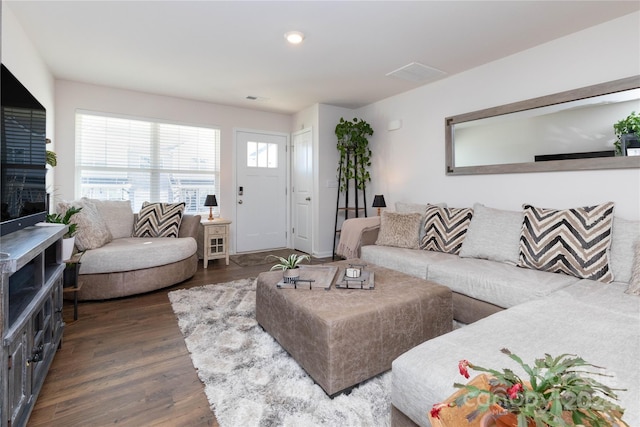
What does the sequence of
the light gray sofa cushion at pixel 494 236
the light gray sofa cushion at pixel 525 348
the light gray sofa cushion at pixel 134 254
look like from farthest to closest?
the light gray sofa cushion at pixel 134 254, the light gray sofa cushion at pixel 494 236, the light gray sofa cushion at pixel 525 348

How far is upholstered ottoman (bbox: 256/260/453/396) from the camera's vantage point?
149 centimetres

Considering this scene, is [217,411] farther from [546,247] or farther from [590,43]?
[590,43]

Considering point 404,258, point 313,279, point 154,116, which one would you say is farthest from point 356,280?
point 154,116

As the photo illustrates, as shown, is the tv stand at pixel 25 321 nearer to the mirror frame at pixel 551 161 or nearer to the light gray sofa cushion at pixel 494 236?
the light gray sofa cushion at pixel 494 236

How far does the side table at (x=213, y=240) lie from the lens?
408 cm

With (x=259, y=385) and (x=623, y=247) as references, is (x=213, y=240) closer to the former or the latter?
(x=259, y=385)

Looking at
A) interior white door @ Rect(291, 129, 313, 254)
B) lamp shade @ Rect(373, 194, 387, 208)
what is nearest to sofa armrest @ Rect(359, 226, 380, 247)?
lamp shade @ Rect(373, 194, 387, 208)

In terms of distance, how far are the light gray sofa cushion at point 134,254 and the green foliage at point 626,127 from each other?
154 inches

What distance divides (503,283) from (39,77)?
14.4 ft

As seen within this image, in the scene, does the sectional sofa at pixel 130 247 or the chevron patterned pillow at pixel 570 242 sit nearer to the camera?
the chevron patterned pillow at pixel 570 242

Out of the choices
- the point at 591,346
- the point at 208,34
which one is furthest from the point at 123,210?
the point at 591,346

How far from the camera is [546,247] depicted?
7.36 feet

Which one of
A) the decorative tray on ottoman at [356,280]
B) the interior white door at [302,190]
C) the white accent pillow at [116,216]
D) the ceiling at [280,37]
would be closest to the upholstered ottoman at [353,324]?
the decorative tray on ottoman at [356,280]

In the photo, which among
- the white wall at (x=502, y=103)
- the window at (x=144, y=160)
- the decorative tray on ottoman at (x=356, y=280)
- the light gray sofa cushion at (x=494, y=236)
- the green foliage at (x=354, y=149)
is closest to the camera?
the decorative tray on ottoman at (x=356, y=280)
